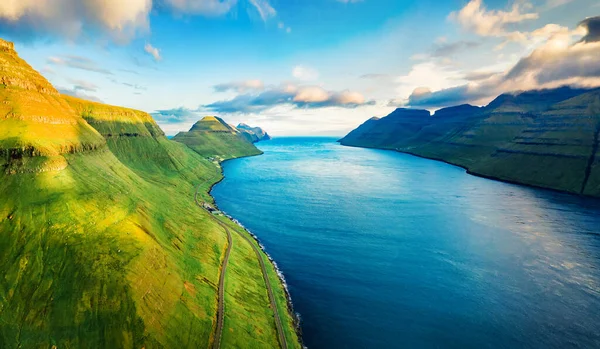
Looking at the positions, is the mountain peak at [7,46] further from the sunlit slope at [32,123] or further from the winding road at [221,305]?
the winding road at [221,305]

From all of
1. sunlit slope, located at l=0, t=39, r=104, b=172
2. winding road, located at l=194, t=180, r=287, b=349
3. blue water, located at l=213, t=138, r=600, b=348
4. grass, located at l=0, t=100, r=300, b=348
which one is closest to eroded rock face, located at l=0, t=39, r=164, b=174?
sunlit slope, located at l=0, t=39, r=104, b=172

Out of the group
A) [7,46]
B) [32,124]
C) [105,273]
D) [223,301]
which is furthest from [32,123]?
[223,301]

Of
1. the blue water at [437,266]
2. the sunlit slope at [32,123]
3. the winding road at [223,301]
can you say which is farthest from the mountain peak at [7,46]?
the blue water at [437,266]

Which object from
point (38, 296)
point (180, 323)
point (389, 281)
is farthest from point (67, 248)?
point (389, 281)

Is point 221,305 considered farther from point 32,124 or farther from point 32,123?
point 32,123

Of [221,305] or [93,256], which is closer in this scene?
[93,256]
